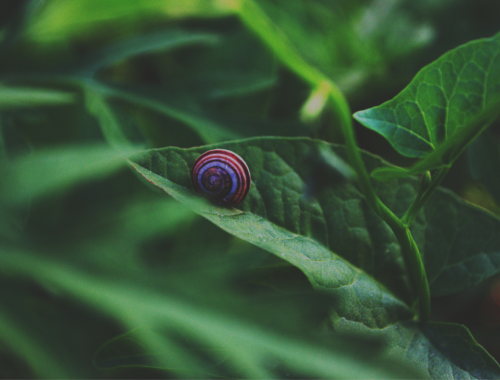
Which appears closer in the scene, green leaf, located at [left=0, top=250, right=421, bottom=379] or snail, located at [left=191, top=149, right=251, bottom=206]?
green leaf, located at [left=0, top=250, right=421, bottom=379]

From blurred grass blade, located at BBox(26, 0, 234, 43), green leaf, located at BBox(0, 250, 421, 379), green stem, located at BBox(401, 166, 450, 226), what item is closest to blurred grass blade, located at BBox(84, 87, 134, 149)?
blurred grass blade, located at BBox(26, 0, 234, 43)

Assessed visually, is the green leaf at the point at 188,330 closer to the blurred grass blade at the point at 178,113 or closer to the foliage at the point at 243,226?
the foliage at the point at 243,226

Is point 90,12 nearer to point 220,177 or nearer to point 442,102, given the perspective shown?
point 220,177

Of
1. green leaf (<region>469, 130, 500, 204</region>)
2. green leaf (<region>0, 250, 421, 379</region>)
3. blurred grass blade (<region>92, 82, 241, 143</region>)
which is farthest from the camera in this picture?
blurred grass blade (<region>92, 82, 241, 143</region>)

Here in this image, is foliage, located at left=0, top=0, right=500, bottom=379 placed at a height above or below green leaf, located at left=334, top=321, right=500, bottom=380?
above

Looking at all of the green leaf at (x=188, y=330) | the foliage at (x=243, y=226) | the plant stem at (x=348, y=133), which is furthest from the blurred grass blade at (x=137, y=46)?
the green leaf at (x=188, y=330)

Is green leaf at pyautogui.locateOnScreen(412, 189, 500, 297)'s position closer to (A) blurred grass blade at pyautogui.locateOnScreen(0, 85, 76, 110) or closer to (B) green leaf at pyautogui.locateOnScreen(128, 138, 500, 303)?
(B) green leaf at pyautogui.locateOnScreen(128, 138, 500, 303)

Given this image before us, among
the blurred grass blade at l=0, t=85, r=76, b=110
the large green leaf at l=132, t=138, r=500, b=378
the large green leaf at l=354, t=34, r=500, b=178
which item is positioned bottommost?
the large green leaf at l=132, t=138, r=500, b=378
